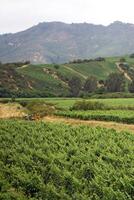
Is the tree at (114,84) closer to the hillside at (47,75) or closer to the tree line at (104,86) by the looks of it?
the tree line at (104,86)

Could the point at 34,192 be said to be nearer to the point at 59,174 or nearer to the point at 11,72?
the point at 59,174

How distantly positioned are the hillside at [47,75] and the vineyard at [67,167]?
265 feet

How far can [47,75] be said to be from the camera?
15450 cm

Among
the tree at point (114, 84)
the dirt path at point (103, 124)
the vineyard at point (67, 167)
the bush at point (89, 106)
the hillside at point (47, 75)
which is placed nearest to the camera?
the vineyard at point (67, 167)

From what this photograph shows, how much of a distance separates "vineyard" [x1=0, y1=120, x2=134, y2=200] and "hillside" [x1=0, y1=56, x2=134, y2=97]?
265ft

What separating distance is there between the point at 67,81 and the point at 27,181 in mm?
129828

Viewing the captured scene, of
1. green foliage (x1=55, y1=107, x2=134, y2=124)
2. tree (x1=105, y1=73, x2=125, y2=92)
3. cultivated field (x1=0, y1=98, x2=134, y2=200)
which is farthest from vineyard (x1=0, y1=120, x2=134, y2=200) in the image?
tree (x1=105, y1=73, x2=125, y2=92)

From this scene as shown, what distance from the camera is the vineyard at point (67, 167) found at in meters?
21.3

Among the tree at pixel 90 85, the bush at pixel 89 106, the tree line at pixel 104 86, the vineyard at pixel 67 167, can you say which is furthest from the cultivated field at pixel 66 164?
the tree at pixel 90 85

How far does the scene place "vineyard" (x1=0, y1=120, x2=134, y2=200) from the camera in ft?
69.9

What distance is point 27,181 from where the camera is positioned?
22.7 m

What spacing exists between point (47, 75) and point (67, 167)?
130 m

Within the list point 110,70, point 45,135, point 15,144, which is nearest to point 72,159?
point 15,144

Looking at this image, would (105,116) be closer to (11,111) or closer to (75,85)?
(11,111)
